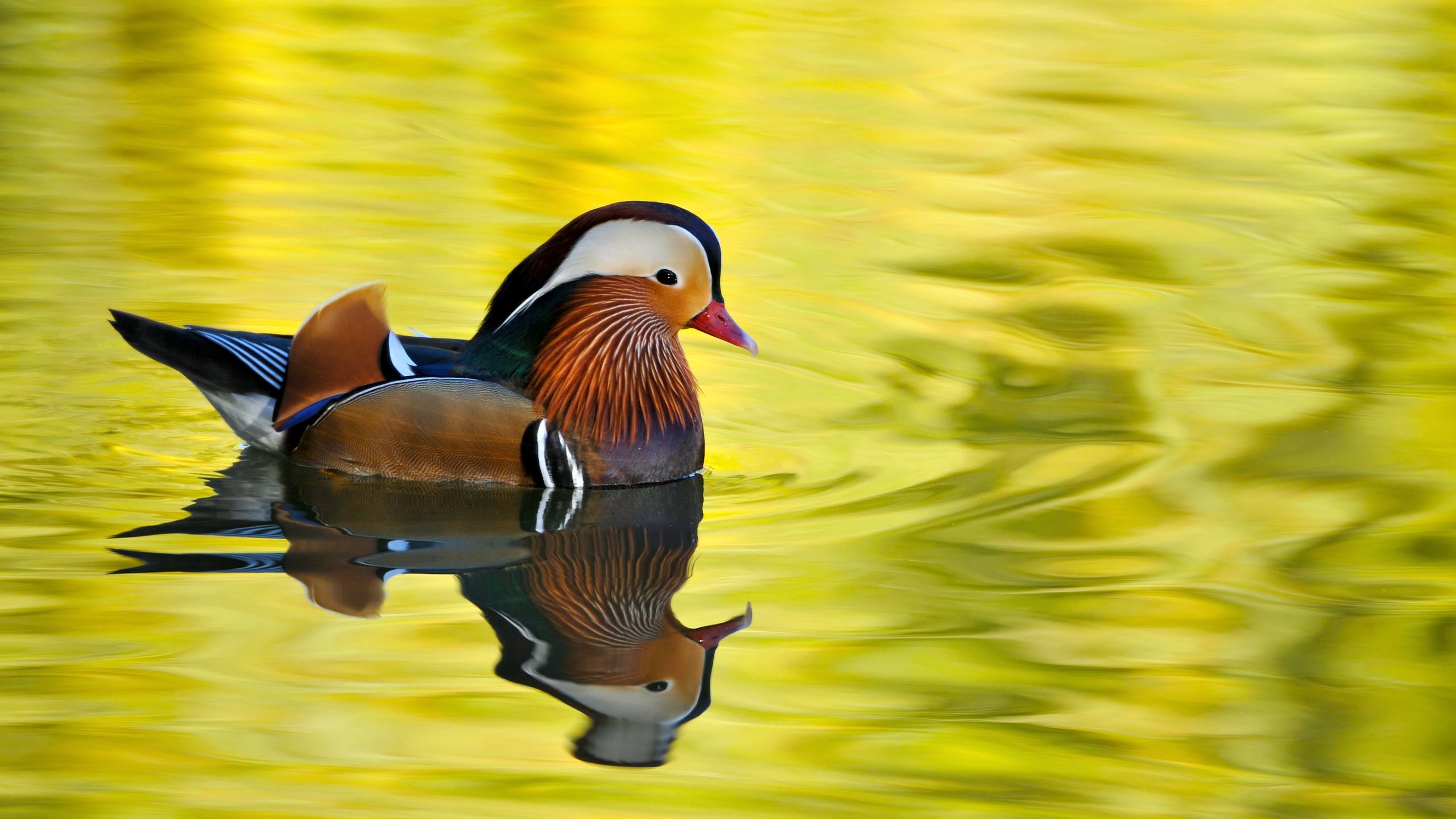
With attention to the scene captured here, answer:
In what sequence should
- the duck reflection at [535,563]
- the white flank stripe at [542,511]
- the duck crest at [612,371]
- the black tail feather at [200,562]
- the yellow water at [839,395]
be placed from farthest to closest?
1. the duck crest at [612,371]
2. the white flank stripe at [542,511]
3. the black tail feather at [200,562]
4. the duck reflection at [535,563]
5. the yellow water at [839,395]

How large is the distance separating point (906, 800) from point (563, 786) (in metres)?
0.75

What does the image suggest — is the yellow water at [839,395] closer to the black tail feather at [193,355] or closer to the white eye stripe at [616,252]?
the black tail feather at [193,355]

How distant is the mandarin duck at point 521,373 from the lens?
6105 millimetres

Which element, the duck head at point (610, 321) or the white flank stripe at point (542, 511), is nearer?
the white flank stripe at point (542, 511)

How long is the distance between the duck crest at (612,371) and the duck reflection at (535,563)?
225mm

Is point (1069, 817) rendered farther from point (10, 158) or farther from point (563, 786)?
point (10, 158)


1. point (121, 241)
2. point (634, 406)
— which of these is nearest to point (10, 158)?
point (121, 241)

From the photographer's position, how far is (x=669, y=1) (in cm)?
1672

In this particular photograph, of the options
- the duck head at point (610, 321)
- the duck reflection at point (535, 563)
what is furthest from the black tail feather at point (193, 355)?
the duck head at point (610, 321)

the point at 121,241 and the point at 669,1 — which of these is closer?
the point at 121,241

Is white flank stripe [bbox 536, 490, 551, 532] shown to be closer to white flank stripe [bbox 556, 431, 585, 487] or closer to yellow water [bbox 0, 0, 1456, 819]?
white flank stripe [bbox 556, 431, 585, 487]

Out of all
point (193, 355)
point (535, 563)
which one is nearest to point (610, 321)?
point (535, 563)

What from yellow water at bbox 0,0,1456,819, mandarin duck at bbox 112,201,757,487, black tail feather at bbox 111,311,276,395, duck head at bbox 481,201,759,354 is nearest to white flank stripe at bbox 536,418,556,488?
mandarin duck at bbox 112,201,757,487

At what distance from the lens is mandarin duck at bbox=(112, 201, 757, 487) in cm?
611
